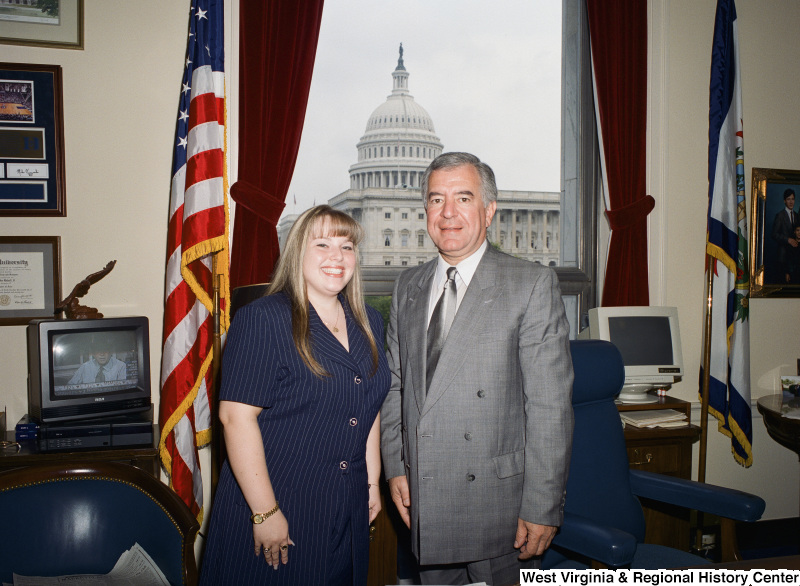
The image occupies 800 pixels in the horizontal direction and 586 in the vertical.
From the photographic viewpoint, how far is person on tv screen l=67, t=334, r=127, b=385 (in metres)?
2.38

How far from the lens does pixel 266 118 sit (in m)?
2.86

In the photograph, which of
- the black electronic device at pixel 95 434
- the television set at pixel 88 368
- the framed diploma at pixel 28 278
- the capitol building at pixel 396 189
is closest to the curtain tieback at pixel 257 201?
the capitol building at pixel 396 189

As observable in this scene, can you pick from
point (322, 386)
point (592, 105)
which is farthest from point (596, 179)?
point (322, 386)

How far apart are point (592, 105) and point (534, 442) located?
2.45 meters

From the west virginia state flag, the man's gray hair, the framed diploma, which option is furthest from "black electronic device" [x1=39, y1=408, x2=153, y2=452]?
the west virginia state flag

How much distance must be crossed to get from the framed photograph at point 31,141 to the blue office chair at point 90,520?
1.51 meters

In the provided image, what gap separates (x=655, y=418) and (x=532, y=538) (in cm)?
137

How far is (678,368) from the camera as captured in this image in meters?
2.97

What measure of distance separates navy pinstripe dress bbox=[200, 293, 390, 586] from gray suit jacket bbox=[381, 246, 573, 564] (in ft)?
0.87

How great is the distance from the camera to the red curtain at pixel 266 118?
281cm

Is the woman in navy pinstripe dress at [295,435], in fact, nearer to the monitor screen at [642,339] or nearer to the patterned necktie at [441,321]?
the patterned necktie at [441,321]

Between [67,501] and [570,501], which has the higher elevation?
[67,501]

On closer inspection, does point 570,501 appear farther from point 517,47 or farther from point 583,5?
point 583,5

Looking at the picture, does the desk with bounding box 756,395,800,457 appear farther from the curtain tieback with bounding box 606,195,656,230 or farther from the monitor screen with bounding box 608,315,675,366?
the curtain tieback with bounding box 606,195,656,230
